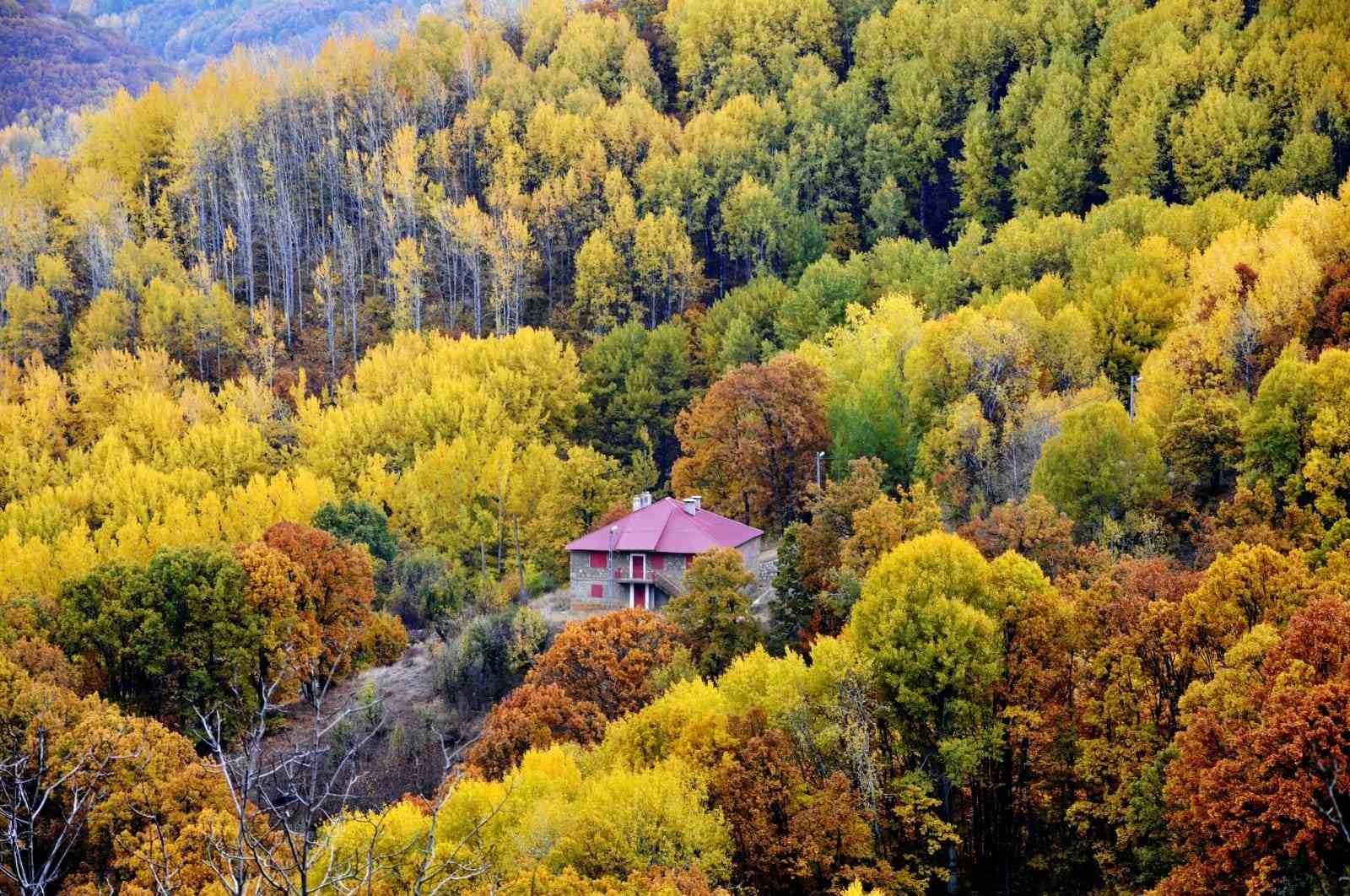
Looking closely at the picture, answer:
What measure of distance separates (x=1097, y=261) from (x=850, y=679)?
39516mm

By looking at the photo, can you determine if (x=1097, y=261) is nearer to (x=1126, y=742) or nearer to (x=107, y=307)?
(x=1126, y=742)

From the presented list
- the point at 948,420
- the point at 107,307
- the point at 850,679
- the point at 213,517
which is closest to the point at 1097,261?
the point at 948,420

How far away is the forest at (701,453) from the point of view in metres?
35.0

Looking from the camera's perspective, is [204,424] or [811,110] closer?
[204,424]

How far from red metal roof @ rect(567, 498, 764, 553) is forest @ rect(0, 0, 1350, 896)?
3663 millimetres

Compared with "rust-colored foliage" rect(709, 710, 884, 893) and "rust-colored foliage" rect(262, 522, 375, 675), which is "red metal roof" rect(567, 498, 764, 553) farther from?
"rust-colored foliage" rect(709, 710, 884, 893)

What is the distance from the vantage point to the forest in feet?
115

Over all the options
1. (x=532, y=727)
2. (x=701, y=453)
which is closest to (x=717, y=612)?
(x=532, y=727)

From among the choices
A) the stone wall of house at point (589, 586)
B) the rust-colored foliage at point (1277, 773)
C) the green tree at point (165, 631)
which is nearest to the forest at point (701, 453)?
the rust-colored foliage at point (1277, 773)

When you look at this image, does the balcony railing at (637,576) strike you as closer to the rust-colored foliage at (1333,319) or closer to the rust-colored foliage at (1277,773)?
the rust-colored foliage at (1333,319)

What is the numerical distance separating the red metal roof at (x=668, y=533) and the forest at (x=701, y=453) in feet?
12.0

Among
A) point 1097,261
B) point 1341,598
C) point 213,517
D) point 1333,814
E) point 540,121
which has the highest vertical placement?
point 540,121

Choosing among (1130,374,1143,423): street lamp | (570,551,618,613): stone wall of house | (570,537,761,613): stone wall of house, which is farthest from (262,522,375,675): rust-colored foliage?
(1130,374,1143,423): street lamp

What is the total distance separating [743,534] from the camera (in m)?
57.9
